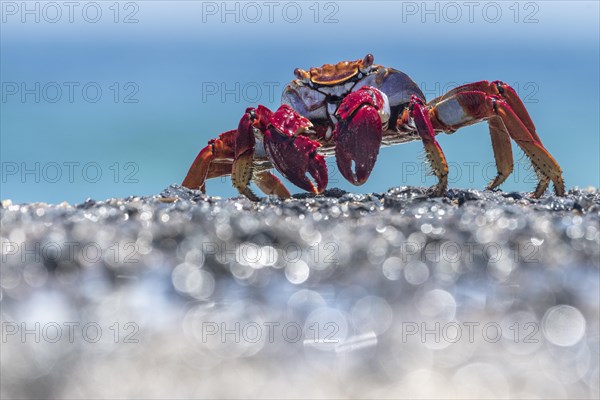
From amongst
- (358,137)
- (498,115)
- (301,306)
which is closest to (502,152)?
(498,115)

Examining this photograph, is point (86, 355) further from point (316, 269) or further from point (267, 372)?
point (316, 269)

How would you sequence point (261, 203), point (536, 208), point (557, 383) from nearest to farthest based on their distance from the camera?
point (557, 383) → point (536, 208) → point (261, 203)

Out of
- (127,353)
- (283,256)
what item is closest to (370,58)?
(283,256)

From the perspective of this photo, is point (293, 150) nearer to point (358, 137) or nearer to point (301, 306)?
point (358, 137)

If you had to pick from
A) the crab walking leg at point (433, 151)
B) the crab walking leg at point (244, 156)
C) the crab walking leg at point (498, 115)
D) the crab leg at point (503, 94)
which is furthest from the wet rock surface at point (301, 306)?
the crab leg at point (503, 94)

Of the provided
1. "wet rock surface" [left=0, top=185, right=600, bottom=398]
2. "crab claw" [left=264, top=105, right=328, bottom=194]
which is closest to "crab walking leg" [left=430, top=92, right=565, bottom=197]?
"crab claw" [left=264, top=105, right=328, bottom=194]

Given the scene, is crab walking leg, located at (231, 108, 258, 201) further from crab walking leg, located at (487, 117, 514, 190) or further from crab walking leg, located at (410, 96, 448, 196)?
crab walking leg, located at (487, 117, 514, 190)

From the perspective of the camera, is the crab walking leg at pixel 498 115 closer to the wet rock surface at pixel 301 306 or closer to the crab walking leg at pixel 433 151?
the crab walking leg at pixel 433 151

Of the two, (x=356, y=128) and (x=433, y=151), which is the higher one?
(x=356, y=128)
